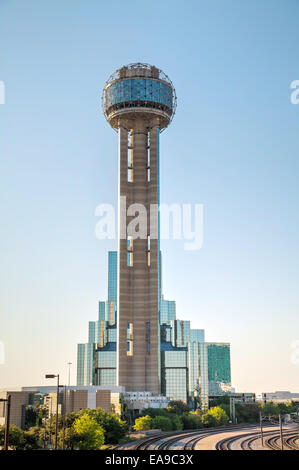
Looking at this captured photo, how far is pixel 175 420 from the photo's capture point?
136 m

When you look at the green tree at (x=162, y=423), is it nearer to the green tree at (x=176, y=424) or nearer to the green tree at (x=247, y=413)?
the green tree at (x=176, y=424)

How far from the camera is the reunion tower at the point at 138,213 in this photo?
167 metres

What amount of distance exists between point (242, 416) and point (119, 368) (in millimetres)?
37251

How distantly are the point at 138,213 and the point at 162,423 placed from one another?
67.6m

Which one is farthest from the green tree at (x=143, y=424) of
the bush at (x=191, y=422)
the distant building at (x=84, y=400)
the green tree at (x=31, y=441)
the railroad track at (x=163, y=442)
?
the green tree at (x=31, y=441)

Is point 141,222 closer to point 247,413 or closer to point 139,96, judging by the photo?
point 139,96

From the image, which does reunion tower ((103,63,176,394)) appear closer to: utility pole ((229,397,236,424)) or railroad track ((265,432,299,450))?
utility pole ((229,397,236,424))

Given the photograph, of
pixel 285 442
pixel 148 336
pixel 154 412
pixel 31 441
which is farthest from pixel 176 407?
pixel 31 441

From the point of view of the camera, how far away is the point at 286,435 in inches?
4547

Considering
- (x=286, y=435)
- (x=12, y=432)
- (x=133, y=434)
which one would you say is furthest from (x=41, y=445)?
(x=286, y=435)

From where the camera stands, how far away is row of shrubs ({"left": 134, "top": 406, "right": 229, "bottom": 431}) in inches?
Result: 5044

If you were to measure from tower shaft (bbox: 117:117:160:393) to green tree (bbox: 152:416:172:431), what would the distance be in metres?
32.8

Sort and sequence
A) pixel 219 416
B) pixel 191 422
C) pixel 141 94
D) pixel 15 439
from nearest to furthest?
1. pixel 15 439
2. pixel 191 422
3. pixel 219 416
4. pixel 141 94
